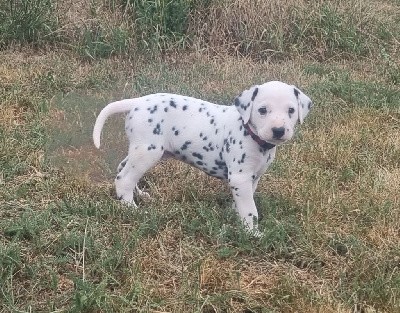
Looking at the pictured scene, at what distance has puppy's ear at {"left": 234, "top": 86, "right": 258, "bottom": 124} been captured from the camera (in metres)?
3.86

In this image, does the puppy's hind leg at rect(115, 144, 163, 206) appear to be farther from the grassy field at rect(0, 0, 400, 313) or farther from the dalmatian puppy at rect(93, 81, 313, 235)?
the grassy field at rect(0, 0, 400, 313)

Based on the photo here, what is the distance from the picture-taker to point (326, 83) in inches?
273

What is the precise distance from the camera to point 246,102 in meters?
3.88

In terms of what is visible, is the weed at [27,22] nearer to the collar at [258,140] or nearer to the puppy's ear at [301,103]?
the collar at [258,140]

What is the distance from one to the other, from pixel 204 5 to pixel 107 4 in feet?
3.97

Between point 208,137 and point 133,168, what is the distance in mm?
541

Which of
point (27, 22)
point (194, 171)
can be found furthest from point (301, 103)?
point (27, 22)

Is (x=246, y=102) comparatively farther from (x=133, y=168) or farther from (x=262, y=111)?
(x=133, y=168)

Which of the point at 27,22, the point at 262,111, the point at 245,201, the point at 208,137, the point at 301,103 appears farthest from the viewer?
the point at 27,22

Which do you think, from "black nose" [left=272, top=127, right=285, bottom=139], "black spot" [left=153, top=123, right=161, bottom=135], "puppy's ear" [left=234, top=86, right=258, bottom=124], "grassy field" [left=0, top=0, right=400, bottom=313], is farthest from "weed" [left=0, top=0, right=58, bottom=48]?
"black nose" [left=272, top=127, right=285, bottom=139]

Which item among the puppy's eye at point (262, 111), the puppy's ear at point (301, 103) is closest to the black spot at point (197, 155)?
the puppy's eye at point (262, 111)

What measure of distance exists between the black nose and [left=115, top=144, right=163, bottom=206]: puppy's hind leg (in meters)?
0.88

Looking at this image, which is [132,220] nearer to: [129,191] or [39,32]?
[129,191]

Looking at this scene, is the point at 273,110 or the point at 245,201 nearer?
the point at 273,110
